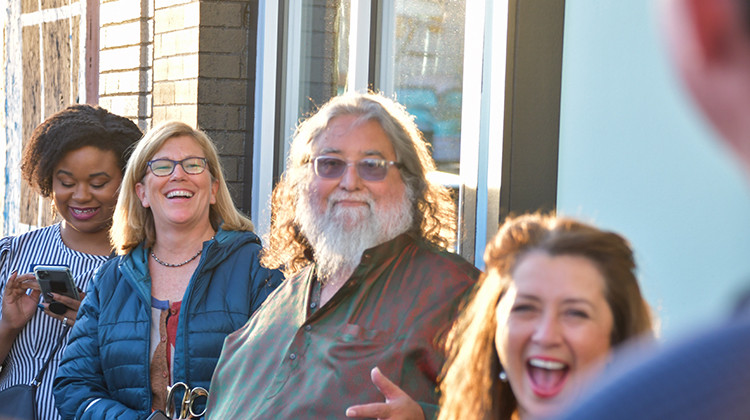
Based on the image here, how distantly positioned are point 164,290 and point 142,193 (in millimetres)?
424

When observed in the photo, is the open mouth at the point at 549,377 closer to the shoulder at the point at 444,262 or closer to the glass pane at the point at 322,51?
the shoulder at the point at 444,262

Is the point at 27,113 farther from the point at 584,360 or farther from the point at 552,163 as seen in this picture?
the point at 584,360

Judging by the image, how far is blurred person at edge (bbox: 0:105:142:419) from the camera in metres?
3.67

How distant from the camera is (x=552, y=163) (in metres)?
2.73

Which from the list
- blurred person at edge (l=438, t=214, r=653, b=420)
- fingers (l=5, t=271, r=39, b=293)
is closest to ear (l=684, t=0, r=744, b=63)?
blurred person at edge (l=438, t=214, r=653, b=420)

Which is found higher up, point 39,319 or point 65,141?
point 65,141

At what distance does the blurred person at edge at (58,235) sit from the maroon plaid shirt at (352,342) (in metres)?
1.31

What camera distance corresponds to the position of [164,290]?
10.6ft

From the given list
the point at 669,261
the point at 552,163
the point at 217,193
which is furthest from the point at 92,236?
the point at 669,261

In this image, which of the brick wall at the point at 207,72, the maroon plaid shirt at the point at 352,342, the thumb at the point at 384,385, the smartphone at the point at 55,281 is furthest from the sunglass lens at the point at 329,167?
the brick wall at the point at 207,72

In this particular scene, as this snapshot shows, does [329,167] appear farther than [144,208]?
No

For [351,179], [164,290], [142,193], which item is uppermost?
[351,179]

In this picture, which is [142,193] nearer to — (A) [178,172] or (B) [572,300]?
(A) [178,172]

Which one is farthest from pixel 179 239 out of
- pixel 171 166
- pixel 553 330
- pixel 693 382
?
pixel 693 382
